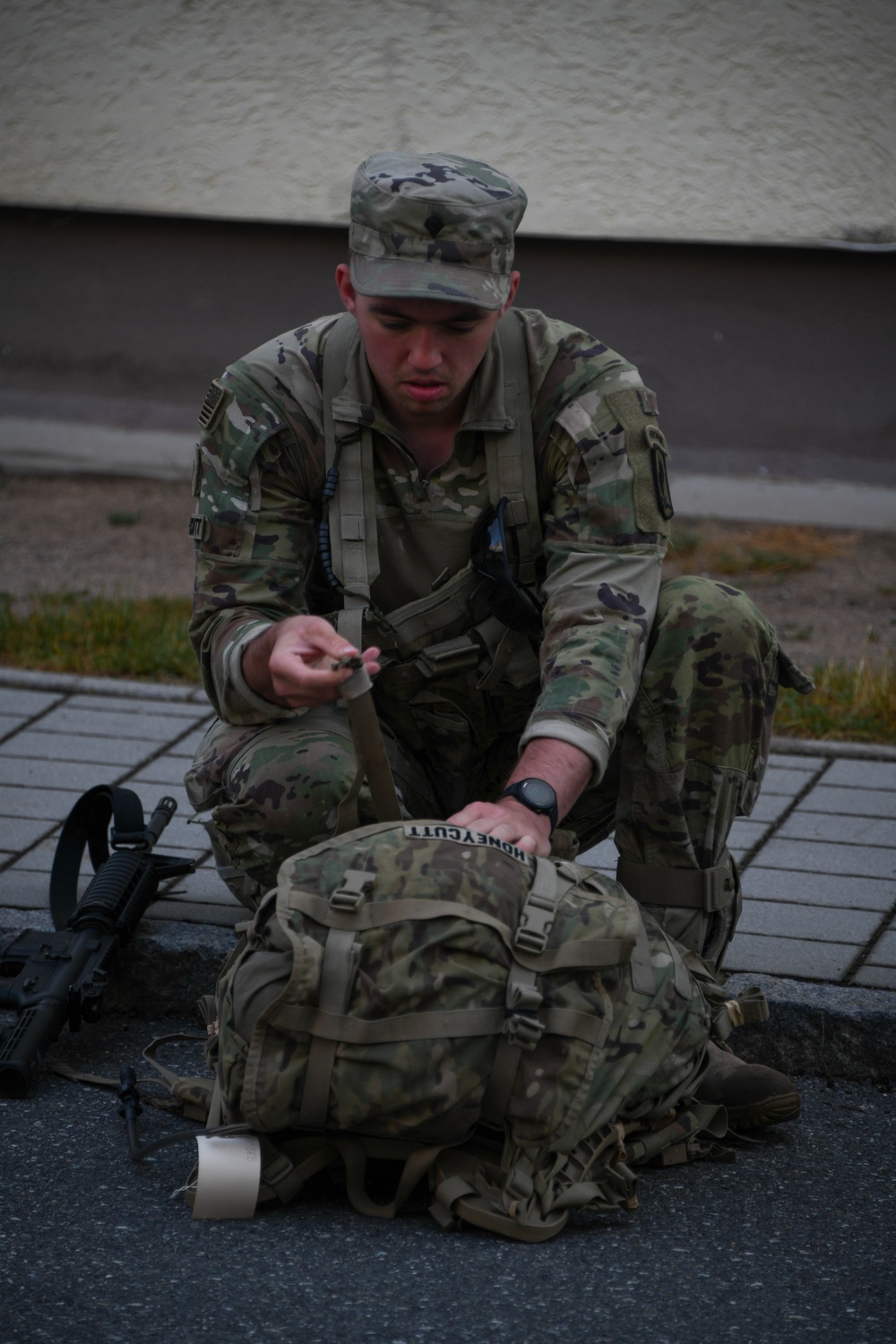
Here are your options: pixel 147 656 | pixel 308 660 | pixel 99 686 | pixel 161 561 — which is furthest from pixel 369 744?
pixel 161 561

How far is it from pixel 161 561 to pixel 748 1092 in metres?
3.86

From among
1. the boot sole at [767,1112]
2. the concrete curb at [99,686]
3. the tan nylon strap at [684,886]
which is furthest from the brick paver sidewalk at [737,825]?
the boot sole at [767,1112]

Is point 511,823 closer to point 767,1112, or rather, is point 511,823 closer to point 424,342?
point 767,1112

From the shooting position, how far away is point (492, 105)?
19.5 ft

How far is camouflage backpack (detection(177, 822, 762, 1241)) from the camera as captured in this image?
81.2 inches

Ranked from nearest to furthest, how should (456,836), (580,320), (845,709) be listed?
(456,836) < (845,709) < (580,320)

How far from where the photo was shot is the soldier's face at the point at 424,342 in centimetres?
251

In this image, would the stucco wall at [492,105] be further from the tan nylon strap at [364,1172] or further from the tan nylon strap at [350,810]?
the tan nylon strap at [364,1172]

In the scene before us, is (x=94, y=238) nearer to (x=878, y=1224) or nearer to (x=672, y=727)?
(x=672, y=727)

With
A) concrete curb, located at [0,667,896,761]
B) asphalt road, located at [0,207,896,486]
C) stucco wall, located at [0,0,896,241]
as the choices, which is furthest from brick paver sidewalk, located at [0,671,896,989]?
stucco wall, located at [0,0,896,241]

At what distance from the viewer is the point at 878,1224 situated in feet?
→ 7.30

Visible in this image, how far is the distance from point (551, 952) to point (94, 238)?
5.19 m

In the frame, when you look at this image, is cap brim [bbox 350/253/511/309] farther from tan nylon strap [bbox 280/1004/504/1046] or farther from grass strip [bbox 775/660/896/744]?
grass strip [bbox 775/660/896/744]

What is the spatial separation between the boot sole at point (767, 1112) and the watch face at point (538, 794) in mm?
551
